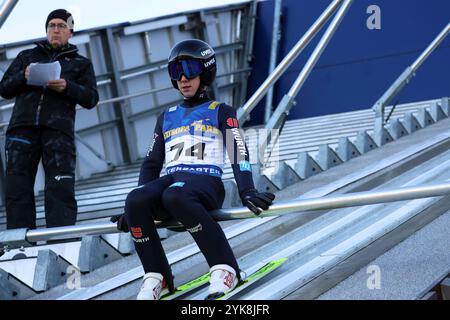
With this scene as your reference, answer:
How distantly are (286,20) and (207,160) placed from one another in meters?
10.9

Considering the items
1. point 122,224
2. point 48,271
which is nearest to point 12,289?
point 48,271

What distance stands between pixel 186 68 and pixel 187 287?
850 mm

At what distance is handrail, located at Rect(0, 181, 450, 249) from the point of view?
270cm

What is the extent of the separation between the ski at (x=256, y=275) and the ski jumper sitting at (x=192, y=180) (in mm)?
23

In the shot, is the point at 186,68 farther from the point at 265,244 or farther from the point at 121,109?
the point at 121,109

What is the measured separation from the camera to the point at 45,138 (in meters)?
4.33

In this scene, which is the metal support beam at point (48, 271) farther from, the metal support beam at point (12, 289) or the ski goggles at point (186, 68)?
the ski goggles at point (186, 68)

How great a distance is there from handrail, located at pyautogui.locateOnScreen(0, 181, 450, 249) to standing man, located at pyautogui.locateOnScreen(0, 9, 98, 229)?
946 millimetres

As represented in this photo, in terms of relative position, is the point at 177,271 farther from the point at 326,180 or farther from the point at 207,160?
the point at 326,180

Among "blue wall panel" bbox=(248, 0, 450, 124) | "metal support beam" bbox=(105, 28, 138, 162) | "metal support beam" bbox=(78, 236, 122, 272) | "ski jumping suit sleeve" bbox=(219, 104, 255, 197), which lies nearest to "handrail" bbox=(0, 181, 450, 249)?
"ski jumping suit sleeve" bbox=(219, 104, 255, 197)

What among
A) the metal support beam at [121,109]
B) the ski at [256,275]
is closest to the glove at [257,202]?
the ski at [256,275]

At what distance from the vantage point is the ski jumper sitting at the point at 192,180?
287 centimetres

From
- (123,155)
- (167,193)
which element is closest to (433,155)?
(167,193)

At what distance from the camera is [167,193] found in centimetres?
292
